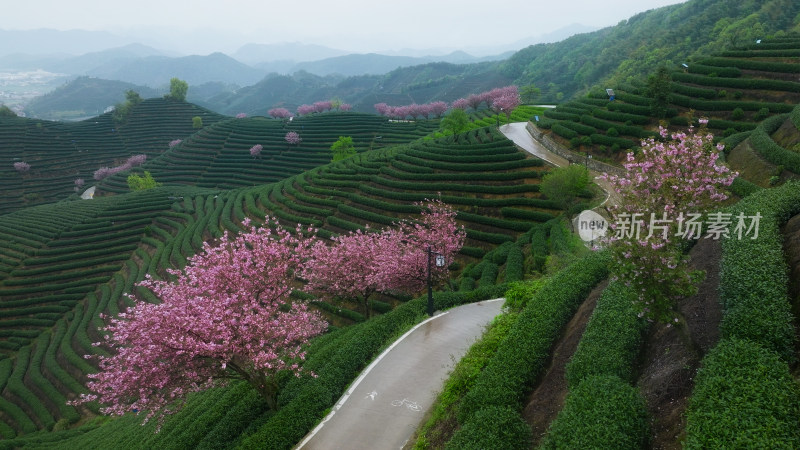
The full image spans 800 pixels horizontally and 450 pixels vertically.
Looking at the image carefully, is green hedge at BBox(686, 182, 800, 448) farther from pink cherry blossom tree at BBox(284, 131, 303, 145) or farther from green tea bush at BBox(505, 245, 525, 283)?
pink cherry blossom tree at BBox(284, 131, 303, 145)

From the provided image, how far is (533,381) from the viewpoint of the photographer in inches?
486

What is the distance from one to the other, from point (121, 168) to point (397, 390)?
113925mm

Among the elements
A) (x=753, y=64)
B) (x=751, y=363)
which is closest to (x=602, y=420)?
(x=751, y=363)

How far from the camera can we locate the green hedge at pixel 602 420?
26.9 ft

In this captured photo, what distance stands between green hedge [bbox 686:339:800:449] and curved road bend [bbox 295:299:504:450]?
870 cm

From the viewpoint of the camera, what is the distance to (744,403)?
24.1 feet

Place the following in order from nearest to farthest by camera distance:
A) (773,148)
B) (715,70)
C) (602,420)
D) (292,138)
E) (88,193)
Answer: (602,420) < (773,148) < (715,70) < (292,138) < (88,193)

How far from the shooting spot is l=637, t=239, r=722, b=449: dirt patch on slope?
29.0ft

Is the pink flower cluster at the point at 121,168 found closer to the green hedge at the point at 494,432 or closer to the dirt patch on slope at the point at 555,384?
the dirt patch on slope at the point at 555,384

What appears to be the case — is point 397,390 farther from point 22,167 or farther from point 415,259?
point 22,167

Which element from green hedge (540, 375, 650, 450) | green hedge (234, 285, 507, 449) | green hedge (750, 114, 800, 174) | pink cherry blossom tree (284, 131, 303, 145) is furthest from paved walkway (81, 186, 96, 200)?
green hedge (750, 114, 800, 174)

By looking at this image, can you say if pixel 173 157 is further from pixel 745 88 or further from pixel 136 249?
Result: pixel 745 88

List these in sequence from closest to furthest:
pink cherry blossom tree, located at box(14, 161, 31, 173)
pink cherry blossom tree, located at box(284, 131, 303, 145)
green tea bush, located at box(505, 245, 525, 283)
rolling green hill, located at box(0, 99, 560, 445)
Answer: green tea bush, located at box(505, 245, 525, 283)
rolling green hill, located at box(0, 99, 560, 445)
pink cherry blossom tree, located at box(284, 131, 303, 145)
pink cherry blossom tree, located at box(14, 161, 31, 173)

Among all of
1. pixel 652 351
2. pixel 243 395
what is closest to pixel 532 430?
pixel 652 351
